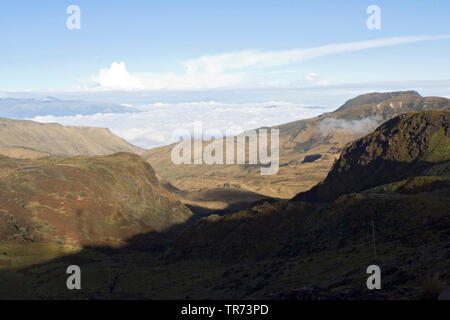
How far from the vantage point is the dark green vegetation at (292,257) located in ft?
147

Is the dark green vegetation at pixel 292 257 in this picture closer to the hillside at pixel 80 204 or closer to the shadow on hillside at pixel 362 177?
the shadow on hillside at pixel 362 177

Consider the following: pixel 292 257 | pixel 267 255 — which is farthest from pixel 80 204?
pixel 292 257

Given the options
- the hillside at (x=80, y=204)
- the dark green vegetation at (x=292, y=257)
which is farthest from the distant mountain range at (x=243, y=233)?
the hillside at (x=80, y=204)

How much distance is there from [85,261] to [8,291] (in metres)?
32.2

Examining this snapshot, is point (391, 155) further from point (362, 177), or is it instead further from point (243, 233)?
point (243, 233)

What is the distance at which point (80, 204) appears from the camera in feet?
484

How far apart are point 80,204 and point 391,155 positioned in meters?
104

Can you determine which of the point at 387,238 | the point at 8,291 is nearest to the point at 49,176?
the point at 8,291

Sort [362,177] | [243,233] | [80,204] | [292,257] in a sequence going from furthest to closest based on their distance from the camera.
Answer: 1. [362,177]
2. [80,204]
3. [243,233]
4. [292,257]

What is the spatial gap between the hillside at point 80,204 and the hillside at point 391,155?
190ft

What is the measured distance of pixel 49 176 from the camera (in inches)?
6289

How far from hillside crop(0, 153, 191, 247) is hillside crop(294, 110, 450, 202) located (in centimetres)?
5797
